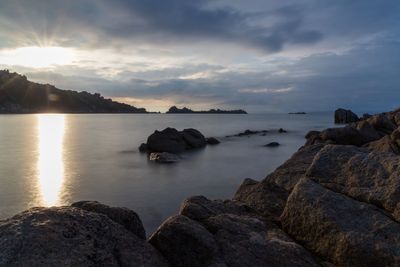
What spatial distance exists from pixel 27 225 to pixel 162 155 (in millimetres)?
36305

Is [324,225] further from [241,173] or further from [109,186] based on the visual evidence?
[241,173]

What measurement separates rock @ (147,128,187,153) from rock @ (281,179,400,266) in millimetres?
39822

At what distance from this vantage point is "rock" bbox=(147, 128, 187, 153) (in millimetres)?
48281

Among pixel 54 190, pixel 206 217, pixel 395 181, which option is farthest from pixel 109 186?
pixel 395 181

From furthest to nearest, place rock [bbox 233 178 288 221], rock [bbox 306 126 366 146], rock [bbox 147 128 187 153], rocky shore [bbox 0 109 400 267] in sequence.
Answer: rock [bbox 147 128 187 153], rock [bbox 306 126 366 146], rock [bbox 233 178 288 221], rocky shore [bbox 0 109 400 267]

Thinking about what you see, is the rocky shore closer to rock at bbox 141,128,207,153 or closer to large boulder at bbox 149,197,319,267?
large boulder at bbox 149,197,319,267

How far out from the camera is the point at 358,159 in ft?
30.6

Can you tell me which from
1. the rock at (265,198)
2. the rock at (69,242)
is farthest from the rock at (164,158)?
the rock at (69,242)

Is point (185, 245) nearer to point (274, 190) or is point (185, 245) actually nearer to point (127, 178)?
point (274, 190)

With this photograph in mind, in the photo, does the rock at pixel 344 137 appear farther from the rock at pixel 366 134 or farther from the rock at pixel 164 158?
the rock at pixel 164 158

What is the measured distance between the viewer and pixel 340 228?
7.69m

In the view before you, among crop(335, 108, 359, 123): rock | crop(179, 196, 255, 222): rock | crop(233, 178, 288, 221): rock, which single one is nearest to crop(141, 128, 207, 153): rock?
crop(233, 178, 288, 221): rock

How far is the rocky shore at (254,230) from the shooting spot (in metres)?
5.77

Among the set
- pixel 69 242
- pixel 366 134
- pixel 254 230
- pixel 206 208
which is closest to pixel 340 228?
pixel 254 230
